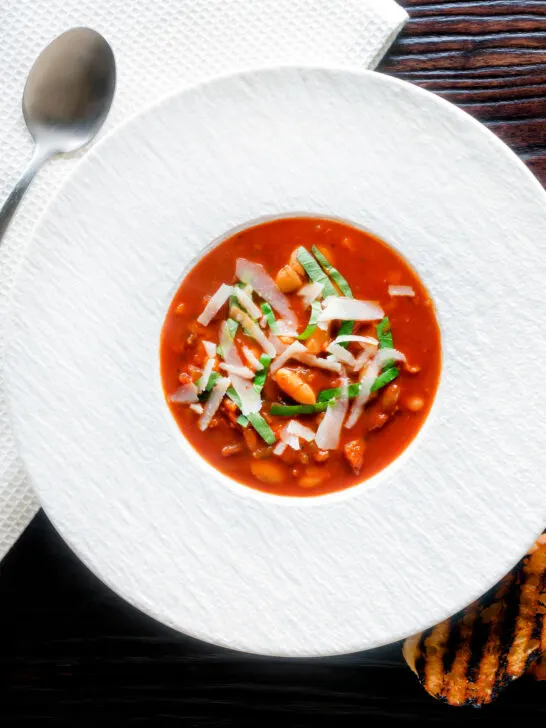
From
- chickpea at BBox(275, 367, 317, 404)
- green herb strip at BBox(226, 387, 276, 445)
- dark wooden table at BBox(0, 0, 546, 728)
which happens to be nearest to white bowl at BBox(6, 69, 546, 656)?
green herb strip at BBox(226, 387, 276, 445)

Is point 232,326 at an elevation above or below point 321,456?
above

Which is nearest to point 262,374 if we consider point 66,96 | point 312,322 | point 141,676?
point 312,322

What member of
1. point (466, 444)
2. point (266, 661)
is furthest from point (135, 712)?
point (466, 444)

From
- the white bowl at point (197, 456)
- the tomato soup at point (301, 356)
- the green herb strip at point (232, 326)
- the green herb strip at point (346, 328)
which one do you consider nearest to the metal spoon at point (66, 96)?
the white bowl at point (197, 456)

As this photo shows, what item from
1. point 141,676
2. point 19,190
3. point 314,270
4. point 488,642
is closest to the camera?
point 314,270

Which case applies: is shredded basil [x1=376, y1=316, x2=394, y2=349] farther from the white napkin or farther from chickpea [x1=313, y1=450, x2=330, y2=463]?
the white napkin

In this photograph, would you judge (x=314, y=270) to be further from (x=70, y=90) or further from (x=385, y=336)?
(x=70, y=90)
